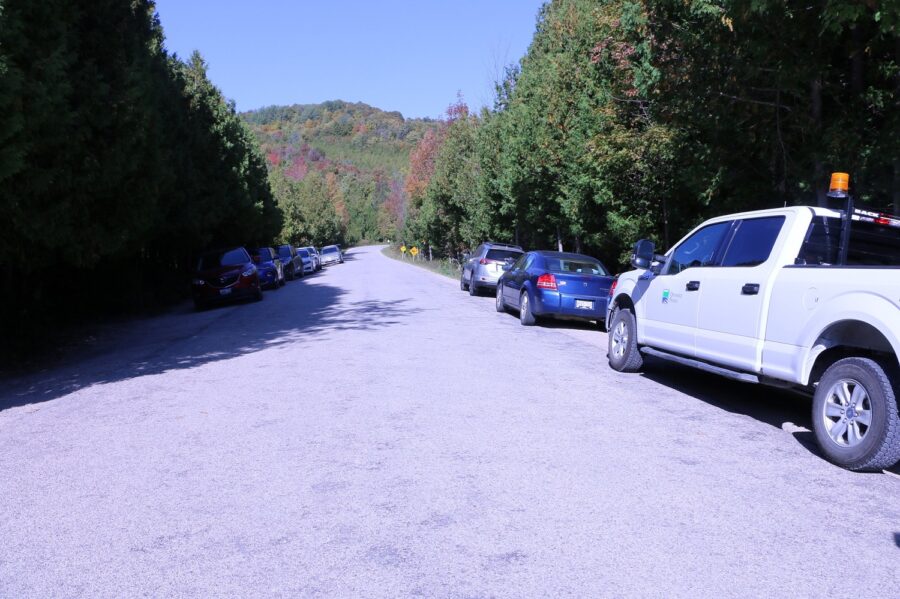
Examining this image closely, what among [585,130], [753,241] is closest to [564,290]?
[585,130]

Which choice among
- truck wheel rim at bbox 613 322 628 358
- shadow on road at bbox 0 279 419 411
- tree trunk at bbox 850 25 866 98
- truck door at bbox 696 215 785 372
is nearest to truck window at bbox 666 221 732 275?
truck door at bbox 696 215 785 372

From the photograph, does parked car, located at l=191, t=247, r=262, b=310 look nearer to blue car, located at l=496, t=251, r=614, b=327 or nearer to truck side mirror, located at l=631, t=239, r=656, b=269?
blue car, located at l=496, t=251, r=614, b=327

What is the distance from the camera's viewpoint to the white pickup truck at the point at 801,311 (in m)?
5.19

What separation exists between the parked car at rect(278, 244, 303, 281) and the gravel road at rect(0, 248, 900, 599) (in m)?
27.9

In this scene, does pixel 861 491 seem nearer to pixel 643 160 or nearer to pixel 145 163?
pixel 643 160

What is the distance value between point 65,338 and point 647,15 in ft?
40.3

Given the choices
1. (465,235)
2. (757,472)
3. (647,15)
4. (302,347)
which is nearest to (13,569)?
(757,472)

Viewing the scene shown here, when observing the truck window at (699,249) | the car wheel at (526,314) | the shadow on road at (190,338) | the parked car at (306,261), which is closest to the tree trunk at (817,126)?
the truck window at (699,249)

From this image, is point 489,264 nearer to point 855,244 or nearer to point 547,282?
point 547,282

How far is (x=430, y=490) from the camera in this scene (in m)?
4.88

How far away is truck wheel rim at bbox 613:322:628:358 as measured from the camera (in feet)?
30.9

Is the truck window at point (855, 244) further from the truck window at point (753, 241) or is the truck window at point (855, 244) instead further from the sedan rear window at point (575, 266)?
the sedan rear window at point (575, 266)

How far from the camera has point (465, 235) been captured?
41.2 m

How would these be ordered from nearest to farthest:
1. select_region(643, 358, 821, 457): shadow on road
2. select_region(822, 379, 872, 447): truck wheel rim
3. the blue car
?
1. select_region(822, 379, 872, 447): truck wheel rim
2. select_region(643, 358, 821, 457): shadow on road
3. the blue car
